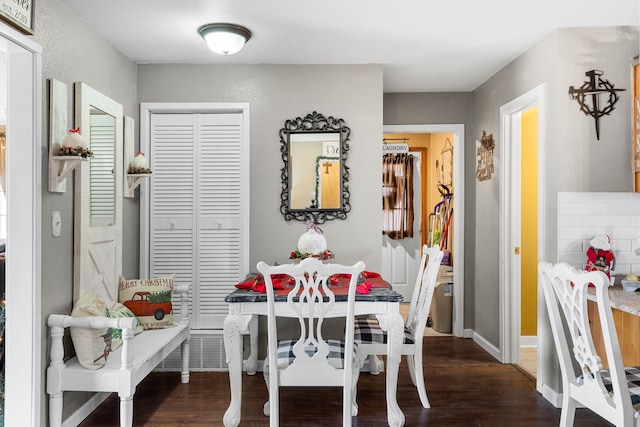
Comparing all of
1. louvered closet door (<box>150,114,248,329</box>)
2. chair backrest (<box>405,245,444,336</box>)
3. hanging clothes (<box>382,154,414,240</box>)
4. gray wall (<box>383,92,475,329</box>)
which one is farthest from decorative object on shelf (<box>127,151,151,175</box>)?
hanging clothes (<box>382,154,414,240</box>)

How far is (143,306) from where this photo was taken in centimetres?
348

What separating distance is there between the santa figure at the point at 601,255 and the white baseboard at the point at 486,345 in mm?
1462

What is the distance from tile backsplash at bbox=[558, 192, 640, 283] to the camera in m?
3.21

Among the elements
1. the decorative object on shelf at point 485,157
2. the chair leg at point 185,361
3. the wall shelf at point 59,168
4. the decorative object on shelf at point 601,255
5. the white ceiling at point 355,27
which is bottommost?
the chair leg at point 185,361

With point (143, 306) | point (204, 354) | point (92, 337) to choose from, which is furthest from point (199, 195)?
point (92, 337)

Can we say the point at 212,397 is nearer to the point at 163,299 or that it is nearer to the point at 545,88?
the point at 163,299

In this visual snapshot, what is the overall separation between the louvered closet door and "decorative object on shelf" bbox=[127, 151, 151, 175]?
34 centimetres

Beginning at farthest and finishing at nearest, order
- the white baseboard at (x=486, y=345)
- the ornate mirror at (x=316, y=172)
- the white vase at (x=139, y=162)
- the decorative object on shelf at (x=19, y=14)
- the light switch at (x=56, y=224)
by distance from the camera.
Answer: the white baseboard at (x=486, y=345) → the ornate mirror at (x=316, y=172) → the white vase at (x=139, y=162) → the light switch at (x=56, y=224) → the decorative object on shelf at (x=19, y=14)

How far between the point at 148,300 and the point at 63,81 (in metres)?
1.50

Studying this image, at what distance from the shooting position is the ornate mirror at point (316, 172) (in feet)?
13.2

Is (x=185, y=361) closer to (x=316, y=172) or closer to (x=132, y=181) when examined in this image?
(x=132, y=181)

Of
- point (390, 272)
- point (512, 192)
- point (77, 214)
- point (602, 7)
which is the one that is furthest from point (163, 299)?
point (390, 272)

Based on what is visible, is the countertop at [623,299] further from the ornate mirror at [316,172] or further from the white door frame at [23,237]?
the white door frame at [23,237]

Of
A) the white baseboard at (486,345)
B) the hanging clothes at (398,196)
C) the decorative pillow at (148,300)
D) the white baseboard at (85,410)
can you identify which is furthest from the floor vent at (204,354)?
the hanging clothes at (398,196)
